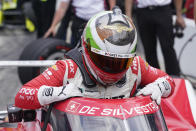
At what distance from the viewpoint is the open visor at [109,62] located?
2875 millimetres

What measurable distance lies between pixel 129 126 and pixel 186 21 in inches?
173

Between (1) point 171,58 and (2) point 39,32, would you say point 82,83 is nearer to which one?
(1) point 171,58

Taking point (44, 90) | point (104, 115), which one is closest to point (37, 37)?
point (44, 90)

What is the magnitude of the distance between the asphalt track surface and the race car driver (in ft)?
8.24

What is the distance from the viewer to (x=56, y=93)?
280 centimetres

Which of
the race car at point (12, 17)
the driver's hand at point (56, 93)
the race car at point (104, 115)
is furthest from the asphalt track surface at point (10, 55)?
the race car at point (104, 115)

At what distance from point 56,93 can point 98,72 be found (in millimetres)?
366

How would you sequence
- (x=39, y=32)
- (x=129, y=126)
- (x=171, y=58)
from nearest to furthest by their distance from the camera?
(x=129, y=126), (x=171, y=58), (x=39, y=32)

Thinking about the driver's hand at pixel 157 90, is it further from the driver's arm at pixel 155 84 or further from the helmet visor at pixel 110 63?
the helmet visor at pixel 110 63

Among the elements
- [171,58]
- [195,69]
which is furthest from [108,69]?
[195,69]

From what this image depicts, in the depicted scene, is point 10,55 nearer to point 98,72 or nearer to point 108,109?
point 98,72

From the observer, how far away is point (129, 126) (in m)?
2.61

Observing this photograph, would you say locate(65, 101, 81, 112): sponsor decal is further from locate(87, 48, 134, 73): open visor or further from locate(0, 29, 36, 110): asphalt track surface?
locate(0, 29, 36, 110): asphalt track surface

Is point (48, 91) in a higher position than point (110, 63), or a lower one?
lower
